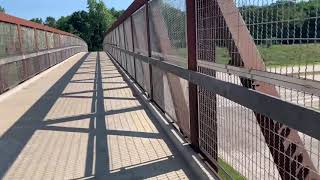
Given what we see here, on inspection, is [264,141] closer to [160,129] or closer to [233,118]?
[233,118]

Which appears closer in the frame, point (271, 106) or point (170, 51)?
point (271, 106)

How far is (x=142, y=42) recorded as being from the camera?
9969mm

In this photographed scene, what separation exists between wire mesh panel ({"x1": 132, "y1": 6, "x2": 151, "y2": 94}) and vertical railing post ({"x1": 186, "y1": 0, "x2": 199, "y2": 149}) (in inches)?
164

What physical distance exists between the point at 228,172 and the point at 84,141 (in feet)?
8.78

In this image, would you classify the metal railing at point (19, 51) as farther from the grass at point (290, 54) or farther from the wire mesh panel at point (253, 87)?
the grass at point (290, 54)

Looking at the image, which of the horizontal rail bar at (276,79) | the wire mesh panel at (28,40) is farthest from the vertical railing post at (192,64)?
the wire mesh panel at (28,40)

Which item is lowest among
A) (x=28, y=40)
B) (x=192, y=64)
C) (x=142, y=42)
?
(x=192, y=64)

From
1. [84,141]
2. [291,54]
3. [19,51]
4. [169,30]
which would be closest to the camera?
[291,54]

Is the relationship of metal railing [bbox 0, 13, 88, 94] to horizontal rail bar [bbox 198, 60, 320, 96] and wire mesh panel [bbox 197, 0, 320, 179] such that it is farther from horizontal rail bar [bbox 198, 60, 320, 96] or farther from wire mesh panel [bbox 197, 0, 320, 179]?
horizontal rail bar [bbox 198, 60, 320, 96]

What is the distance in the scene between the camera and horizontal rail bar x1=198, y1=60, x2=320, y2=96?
7.70 ft

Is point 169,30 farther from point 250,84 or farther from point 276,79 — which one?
point 276,79

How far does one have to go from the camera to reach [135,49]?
11672 mm

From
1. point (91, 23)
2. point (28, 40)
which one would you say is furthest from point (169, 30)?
point (91, 23)

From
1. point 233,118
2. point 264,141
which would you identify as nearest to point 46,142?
point 233,118
